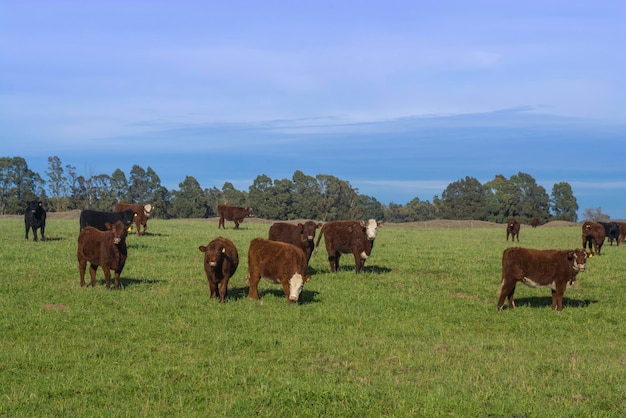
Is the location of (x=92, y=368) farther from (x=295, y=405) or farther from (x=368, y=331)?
(x=368, y=331)

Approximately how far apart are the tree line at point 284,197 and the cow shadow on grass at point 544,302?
8303 centimetres

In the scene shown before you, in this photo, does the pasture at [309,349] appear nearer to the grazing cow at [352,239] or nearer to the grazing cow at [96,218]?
the grazing cow at [352,239]

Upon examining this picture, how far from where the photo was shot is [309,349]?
36.0 feet

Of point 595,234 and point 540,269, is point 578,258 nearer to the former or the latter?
point 540,269

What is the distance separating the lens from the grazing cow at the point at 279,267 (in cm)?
1452

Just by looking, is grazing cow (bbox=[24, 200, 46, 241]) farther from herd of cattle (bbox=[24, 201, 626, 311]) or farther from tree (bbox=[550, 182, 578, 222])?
tree (bbox=[550, 182, 578, 222])

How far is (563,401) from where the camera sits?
8383 millimetres

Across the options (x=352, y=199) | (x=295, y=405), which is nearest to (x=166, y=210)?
(x=352, y=199)

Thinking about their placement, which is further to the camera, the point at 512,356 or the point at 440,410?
the point at 512,356

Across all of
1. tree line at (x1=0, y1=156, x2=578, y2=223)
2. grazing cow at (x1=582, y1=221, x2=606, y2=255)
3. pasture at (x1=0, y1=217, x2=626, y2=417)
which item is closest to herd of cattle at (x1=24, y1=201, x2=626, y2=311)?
pasture at (x1=0, y1=217, x2=626, y2=417)

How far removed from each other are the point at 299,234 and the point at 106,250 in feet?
18.5

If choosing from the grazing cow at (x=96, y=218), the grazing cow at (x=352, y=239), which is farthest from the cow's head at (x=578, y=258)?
the grazing cow at (x=96, y=218)

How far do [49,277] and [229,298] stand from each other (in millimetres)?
5942

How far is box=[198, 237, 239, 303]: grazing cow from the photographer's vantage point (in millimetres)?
14633
